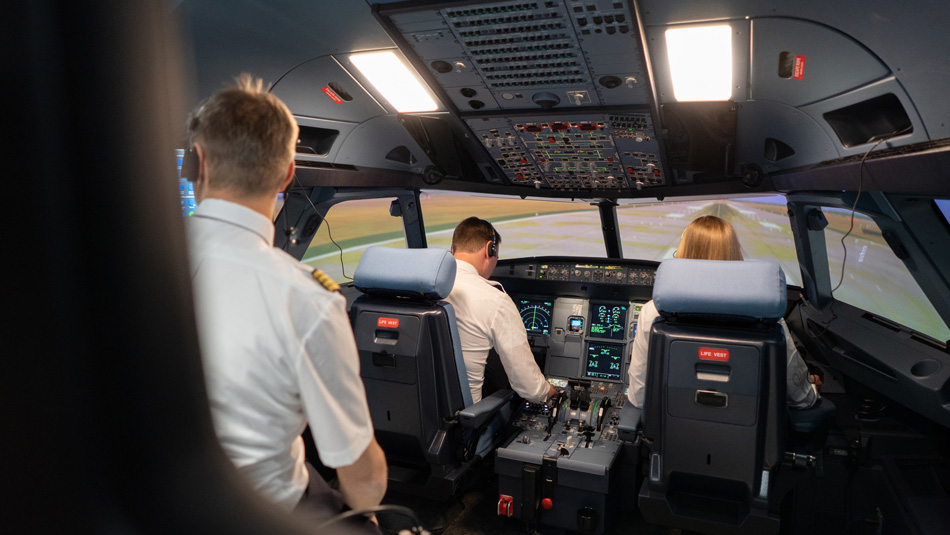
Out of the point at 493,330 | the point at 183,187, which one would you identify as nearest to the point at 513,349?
the point at 493,330

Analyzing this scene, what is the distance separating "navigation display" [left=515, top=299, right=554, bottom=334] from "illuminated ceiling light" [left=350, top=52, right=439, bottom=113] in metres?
1.95

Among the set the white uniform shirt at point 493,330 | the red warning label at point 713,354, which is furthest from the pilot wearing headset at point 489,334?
the red warning label at point 713,354

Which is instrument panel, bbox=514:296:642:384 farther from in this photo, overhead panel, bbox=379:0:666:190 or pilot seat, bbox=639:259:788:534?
pilot seat, bbox=639:259:788:534

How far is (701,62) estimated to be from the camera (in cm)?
218

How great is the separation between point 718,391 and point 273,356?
192 centimetres

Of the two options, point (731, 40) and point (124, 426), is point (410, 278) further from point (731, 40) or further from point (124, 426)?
point (124, 426)

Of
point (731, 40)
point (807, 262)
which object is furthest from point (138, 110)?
point (807, 262)

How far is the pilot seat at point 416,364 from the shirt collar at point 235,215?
160cm

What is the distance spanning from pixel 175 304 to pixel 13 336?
0.42ft

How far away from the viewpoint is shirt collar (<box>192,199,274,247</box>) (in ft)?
3.06

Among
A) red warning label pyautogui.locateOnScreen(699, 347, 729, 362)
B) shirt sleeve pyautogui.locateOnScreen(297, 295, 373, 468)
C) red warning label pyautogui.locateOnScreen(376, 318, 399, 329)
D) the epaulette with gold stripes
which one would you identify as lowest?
red warning label pyautogui.locateOnScreen(699, 347, 729, 362)

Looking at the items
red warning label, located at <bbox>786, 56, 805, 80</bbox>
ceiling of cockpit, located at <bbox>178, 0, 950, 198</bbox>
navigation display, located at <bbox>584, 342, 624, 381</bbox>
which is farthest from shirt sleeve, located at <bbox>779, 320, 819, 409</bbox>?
navigation display, located at <bbox>584, 342, 624, 381</bbox>

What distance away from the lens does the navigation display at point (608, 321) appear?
13.7ft

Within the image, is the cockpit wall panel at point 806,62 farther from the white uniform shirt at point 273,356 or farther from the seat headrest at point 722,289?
the white uniform shirt at point 273,356
